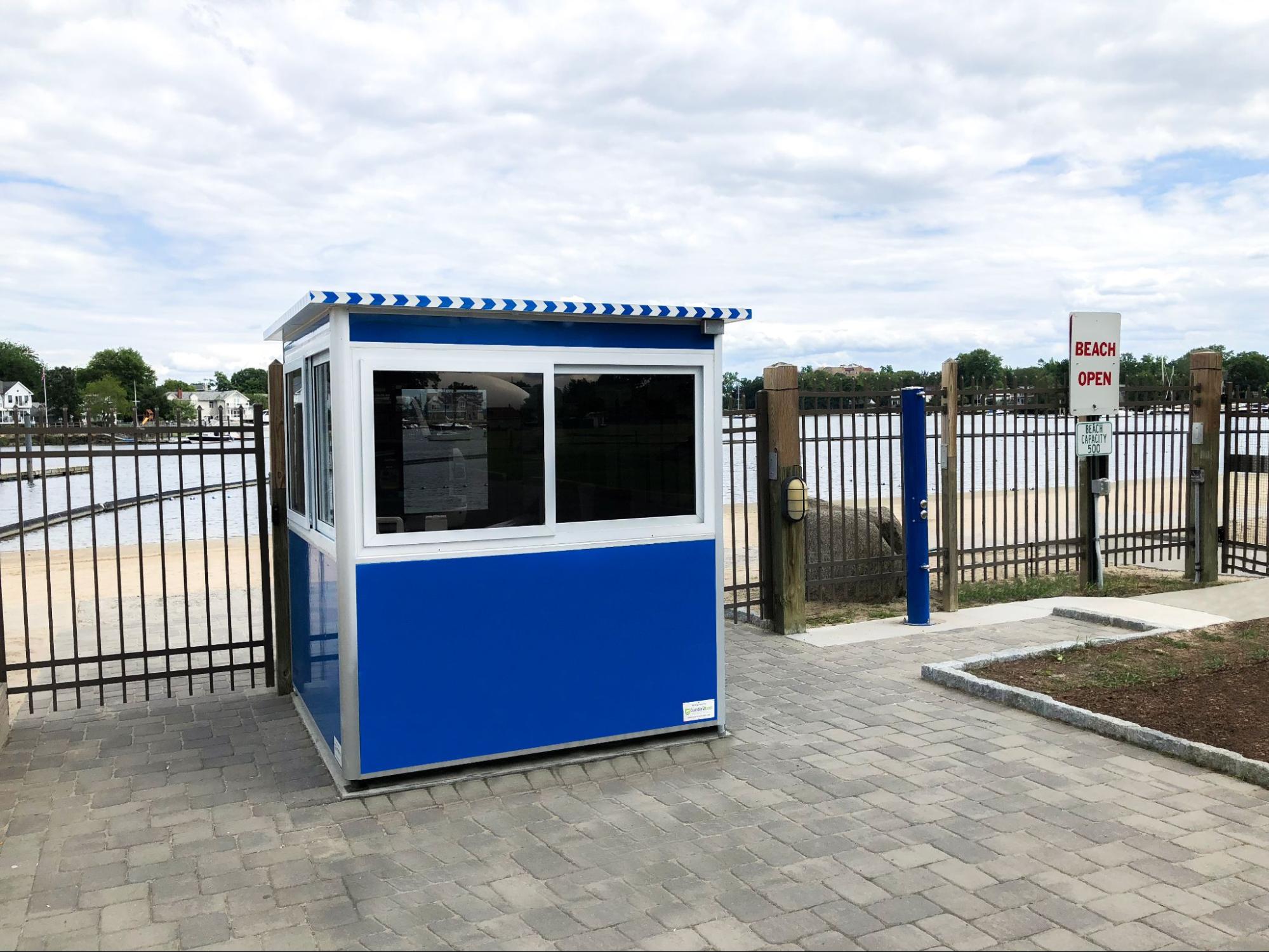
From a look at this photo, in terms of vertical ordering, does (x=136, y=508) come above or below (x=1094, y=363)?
below

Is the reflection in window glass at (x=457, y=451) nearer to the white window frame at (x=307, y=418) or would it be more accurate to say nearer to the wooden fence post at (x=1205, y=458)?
the white window frame at (x=307, y=418)

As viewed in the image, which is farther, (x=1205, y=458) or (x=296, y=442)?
(x=1205, y=458)

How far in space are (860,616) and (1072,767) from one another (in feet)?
14.1

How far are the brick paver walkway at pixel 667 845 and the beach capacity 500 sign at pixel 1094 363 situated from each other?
18.7ft

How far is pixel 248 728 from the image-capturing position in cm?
643

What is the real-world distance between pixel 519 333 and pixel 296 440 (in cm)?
216

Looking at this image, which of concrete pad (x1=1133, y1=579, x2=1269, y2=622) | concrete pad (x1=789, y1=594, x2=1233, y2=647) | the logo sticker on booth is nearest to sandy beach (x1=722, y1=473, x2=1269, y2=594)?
concrete pad (x1=1133, y1=579, x2=1269, y2=622)

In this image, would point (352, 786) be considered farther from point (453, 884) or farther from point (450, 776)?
point (453, 884)

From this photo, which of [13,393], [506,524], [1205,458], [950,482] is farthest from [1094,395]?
[13,393]

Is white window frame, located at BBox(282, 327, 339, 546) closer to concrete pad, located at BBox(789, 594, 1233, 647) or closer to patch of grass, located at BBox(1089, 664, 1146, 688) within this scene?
concrete pad, located at BBox(789, 594, 1233, 647)

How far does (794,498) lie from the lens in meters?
8.74

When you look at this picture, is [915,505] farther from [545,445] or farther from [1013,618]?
[545,445]

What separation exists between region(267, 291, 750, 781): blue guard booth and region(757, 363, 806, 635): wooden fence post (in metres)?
2.91

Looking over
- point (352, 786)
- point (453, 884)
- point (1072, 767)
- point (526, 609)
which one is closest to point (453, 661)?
point (526, 609)
